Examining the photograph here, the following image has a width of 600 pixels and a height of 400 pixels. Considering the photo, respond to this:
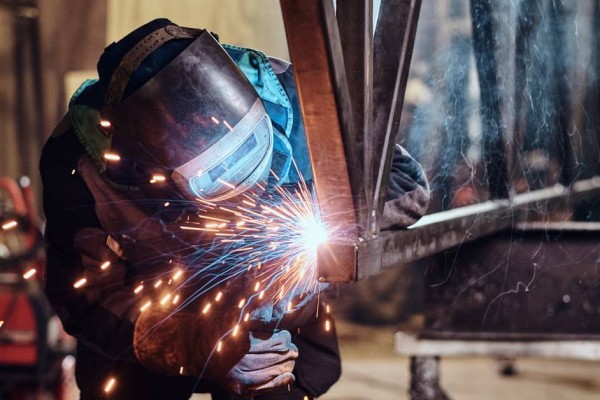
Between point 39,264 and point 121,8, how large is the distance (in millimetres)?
1421

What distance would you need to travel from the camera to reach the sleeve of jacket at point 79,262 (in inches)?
72.9

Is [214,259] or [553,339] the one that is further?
[553,339]

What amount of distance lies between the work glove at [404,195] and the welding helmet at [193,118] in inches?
11.9

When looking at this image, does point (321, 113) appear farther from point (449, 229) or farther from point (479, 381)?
point (479, 381)

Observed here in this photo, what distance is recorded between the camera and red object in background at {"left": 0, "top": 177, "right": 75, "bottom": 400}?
134 inches

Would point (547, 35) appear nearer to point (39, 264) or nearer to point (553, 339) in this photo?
point (553, 339)

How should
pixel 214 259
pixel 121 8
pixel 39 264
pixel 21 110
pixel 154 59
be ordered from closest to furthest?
pixel 154 59 < pixel 214 259 < pixel 39 264 < pixel 121 8 < pixel 21 110

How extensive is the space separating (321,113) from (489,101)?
1304 mm

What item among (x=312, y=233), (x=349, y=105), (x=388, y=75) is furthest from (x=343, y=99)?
(x=312, y=233)

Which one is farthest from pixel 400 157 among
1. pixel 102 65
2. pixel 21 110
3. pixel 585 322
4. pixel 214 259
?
pixel 21 110

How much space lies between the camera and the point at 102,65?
1.78 m

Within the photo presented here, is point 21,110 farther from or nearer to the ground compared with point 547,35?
farther from the ground

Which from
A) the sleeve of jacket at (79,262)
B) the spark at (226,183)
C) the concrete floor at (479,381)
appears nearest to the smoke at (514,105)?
the spark at (226,183)

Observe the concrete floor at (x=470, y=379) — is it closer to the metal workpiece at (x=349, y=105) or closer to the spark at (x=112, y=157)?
the spark at (x=112, y=157)
